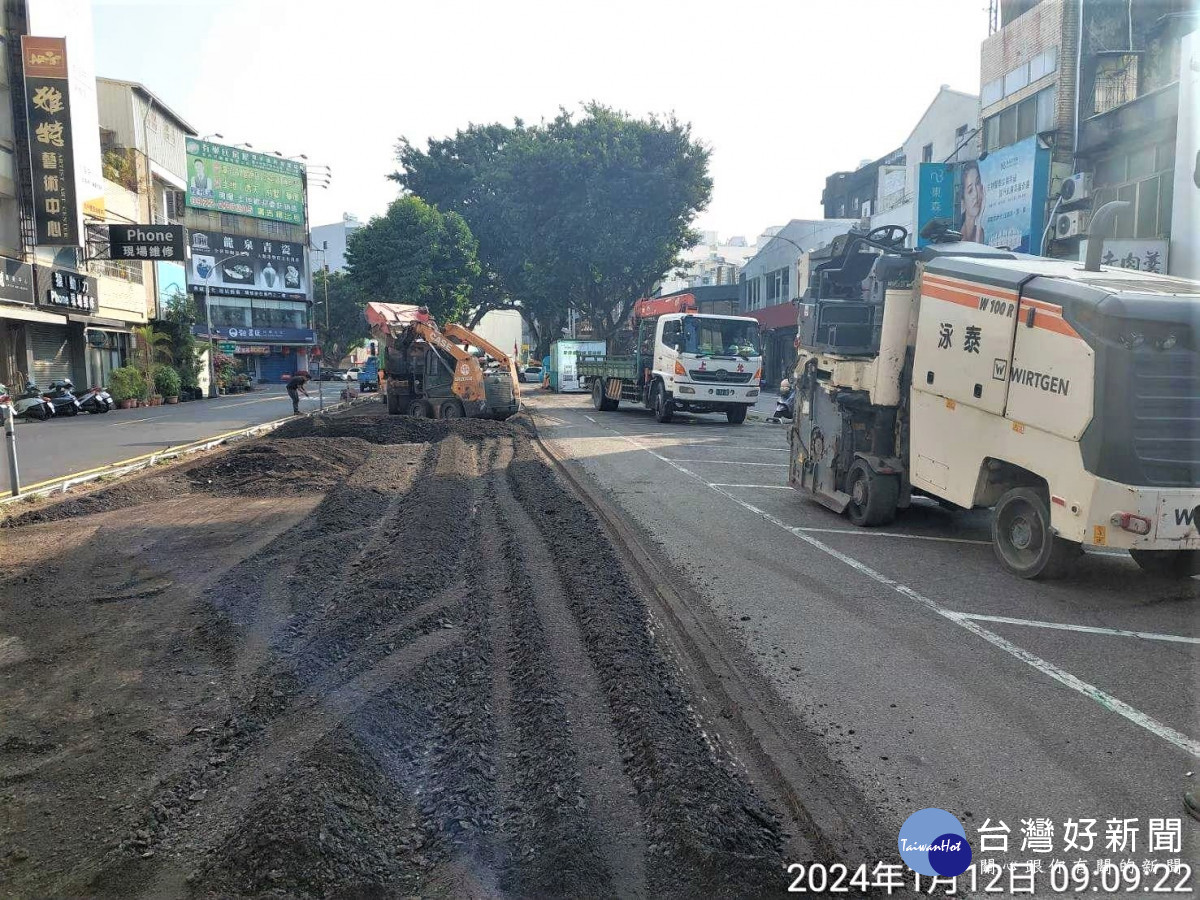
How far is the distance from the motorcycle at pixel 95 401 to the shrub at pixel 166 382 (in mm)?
5764

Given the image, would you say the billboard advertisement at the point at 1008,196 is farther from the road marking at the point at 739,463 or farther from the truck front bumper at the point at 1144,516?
the truck front bumper at the point at 1144,516

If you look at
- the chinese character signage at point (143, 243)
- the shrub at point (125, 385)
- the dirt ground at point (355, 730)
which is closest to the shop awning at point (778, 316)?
the chinese character signage at point (143, 243)

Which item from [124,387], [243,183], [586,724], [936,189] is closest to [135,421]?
[124,387]

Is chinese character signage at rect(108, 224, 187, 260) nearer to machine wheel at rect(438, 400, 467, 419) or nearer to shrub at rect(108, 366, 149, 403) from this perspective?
shrub at rect(108, 366, 149, 403)

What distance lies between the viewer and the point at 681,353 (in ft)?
70.5

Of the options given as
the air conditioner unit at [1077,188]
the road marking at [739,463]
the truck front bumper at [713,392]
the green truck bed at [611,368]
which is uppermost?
the air conditioner unit at [1077,188]

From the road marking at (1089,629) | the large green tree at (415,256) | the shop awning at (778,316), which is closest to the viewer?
the road marking at (1089,629)

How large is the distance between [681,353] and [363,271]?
28.4 metres

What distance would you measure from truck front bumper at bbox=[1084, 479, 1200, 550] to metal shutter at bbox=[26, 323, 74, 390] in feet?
121

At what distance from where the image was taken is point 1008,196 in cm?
2592

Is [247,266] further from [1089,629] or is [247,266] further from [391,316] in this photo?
[1089,629]

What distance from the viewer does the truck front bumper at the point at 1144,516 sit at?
6094 millimetres

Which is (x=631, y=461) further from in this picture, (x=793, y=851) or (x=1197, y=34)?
(x=1197, y=34)

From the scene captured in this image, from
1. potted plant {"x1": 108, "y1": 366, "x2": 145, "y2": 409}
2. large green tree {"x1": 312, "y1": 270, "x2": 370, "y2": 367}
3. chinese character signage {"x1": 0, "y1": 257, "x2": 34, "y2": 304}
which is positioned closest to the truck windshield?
chinese character signage {"x1": 0, "y1": 257, "x2": 34, "y2": 304}
